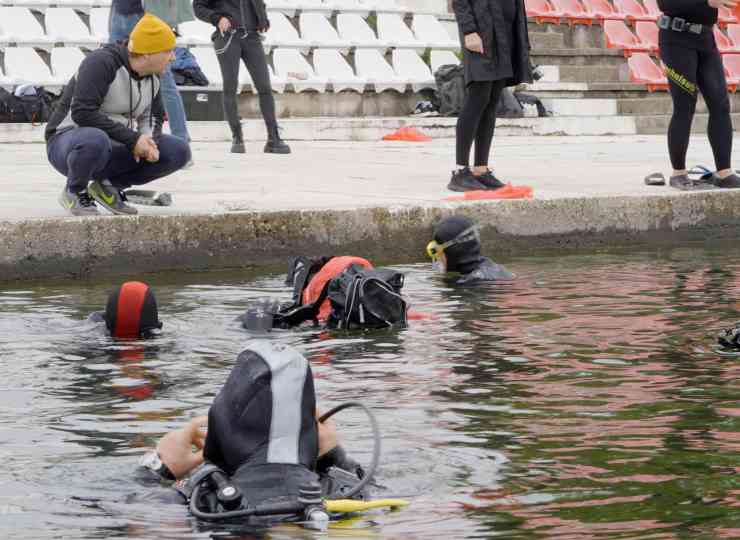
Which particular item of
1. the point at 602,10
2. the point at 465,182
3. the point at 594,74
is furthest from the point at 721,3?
the point at 602,10

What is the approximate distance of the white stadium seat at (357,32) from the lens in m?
20.7

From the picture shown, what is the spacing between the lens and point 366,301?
6.61 meters

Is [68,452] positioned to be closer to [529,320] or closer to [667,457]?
[667,457]

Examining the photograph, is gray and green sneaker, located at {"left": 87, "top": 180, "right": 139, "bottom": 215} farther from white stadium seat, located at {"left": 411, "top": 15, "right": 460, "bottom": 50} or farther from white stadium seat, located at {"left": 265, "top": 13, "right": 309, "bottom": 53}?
white stadium seat, located at {"left": 411, "top": 15, "right": 460, "bottom": 50}

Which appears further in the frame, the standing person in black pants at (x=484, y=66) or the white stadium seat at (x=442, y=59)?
the white stadium seat at (x=442, y=59)

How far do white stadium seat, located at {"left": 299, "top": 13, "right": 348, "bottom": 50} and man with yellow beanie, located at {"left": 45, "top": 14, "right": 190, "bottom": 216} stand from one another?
1146 centimetres

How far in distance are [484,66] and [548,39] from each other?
1251cm

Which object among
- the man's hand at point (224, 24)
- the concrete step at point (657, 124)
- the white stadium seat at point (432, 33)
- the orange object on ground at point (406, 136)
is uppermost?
the man's hand at point (224, 24)

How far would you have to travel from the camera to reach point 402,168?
41.4 ft

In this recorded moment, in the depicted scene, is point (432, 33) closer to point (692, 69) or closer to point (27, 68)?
point (27, 68)

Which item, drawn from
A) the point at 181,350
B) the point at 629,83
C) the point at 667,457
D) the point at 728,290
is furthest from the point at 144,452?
the point at 629,83

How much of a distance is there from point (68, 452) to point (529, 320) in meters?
2.89

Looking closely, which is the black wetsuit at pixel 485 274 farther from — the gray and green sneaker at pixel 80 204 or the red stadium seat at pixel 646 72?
the red stadium seat at pixel 646 72

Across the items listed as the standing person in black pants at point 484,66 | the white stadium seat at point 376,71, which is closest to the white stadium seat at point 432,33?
the white stadium seat at point 376,71
